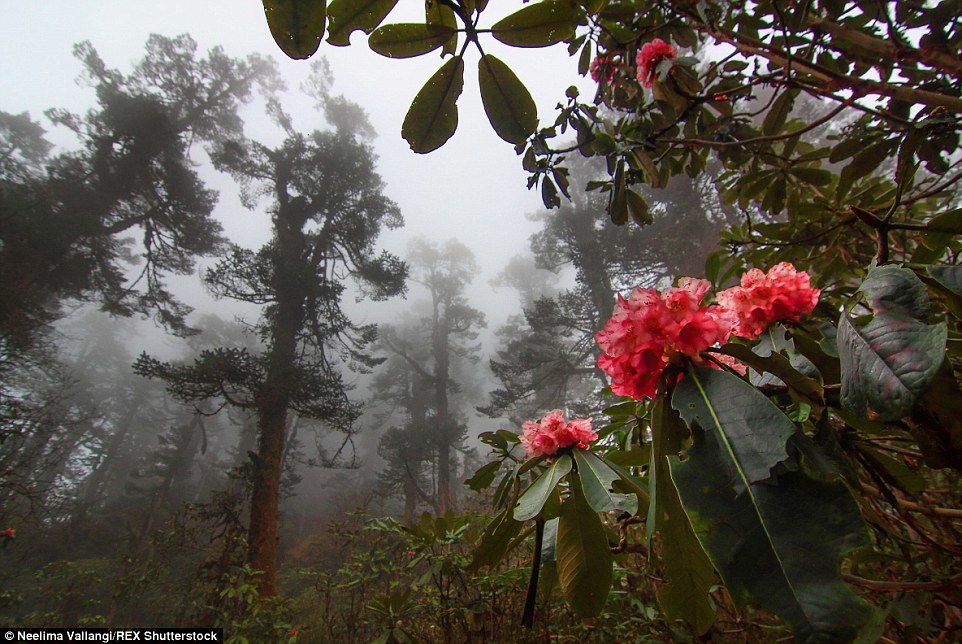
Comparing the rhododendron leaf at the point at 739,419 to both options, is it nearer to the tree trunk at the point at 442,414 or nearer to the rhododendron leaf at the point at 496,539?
the rhododendron leaf at the point at 496,539

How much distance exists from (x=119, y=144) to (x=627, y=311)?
12.4m

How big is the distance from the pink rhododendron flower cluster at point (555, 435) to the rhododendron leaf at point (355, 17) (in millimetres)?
883

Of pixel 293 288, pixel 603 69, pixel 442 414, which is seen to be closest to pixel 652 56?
pixel 603 69

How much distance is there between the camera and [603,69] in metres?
1.44

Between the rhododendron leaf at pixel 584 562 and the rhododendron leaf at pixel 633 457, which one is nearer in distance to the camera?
the rhododendron leaf at pixel 584 562

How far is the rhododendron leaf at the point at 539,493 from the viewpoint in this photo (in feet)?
2.01

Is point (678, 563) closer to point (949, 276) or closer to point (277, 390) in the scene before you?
point (949, 276)

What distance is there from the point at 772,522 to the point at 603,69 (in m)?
1.62

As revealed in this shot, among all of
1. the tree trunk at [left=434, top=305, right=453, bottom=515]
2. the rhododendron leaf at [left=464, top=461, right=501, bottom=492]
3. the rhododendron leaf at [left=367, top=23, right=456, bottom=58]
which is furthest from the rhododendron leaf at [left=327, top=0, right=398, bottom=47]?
the tree trunk at [left=434, top=305, right=453, bottom=515]

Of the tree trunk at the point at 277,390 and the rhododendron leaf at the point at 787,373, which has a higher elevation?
the tree trunk at the point at 277,390

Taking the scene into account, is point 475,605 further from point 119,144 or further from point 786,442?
point 119,144

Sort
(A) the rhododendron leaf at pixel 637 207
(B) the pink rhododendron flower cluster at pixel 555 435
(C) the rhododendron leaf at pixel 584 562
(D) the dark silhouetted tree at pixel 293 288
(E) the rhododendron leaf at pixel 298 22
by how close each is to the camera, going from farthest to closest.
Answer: (D) the dark silhouetted tree at pixel 293 288 < (A) the rhododendron leaf at pixel 637 207 < (B) the pink rhododendron flower cluster at pixel 555 435 < (C) the rhododendron leaf at pixel 584 562 < (E) the rhododendron leaf at pixel 298 22

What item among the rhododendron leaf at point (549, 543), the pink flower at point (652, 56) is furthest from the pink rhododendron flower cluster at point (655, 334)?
the pink flower at point (652, 56)

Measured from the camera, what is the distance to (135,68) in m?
9.52
